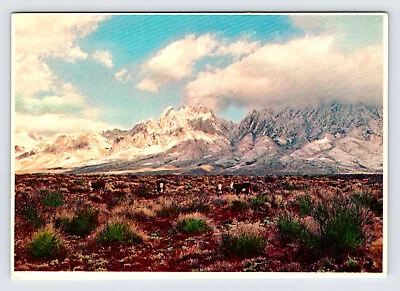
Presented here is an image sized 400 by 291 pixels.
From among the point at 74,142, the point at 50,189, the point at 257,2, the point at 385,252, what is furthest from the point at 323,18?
the point at 50,189

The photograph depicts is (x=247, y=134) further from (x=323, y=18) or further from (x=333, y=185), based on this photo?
(x=323, y=18)

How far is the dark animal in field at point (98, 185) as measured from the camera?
603 centimetres

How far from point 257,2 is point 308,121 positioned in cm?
124

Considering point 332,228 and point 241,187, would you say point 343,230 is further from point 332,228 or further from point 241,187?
point 241,187

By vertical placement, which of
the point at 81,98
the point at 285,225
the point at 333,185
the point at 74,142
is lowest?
the point at 285,225

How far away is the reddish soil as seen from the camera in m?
5.95

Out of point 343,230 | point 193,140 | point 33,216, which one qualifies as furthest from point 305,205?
point 33,216

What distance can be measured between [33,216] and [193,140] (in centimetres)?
169

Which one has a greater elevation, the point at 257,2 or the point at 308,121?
the point at 257,2

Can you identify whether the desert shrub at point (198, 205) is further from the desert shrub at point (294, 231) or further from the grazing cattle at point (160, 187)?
the desert shrub at point (294, 231)

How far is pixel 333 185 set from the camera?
19.6ft

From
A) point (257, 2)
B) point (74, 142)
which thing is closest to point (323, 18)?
point (257, 2)

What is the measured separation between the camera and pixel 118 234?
6000mm

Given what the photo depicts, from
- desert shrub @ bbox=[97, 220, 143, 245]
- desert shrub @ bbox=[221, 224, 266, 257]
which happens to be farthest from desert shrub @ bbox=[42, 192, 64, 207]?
desert shrub @ bbox=[221, 224, 266, 257]
